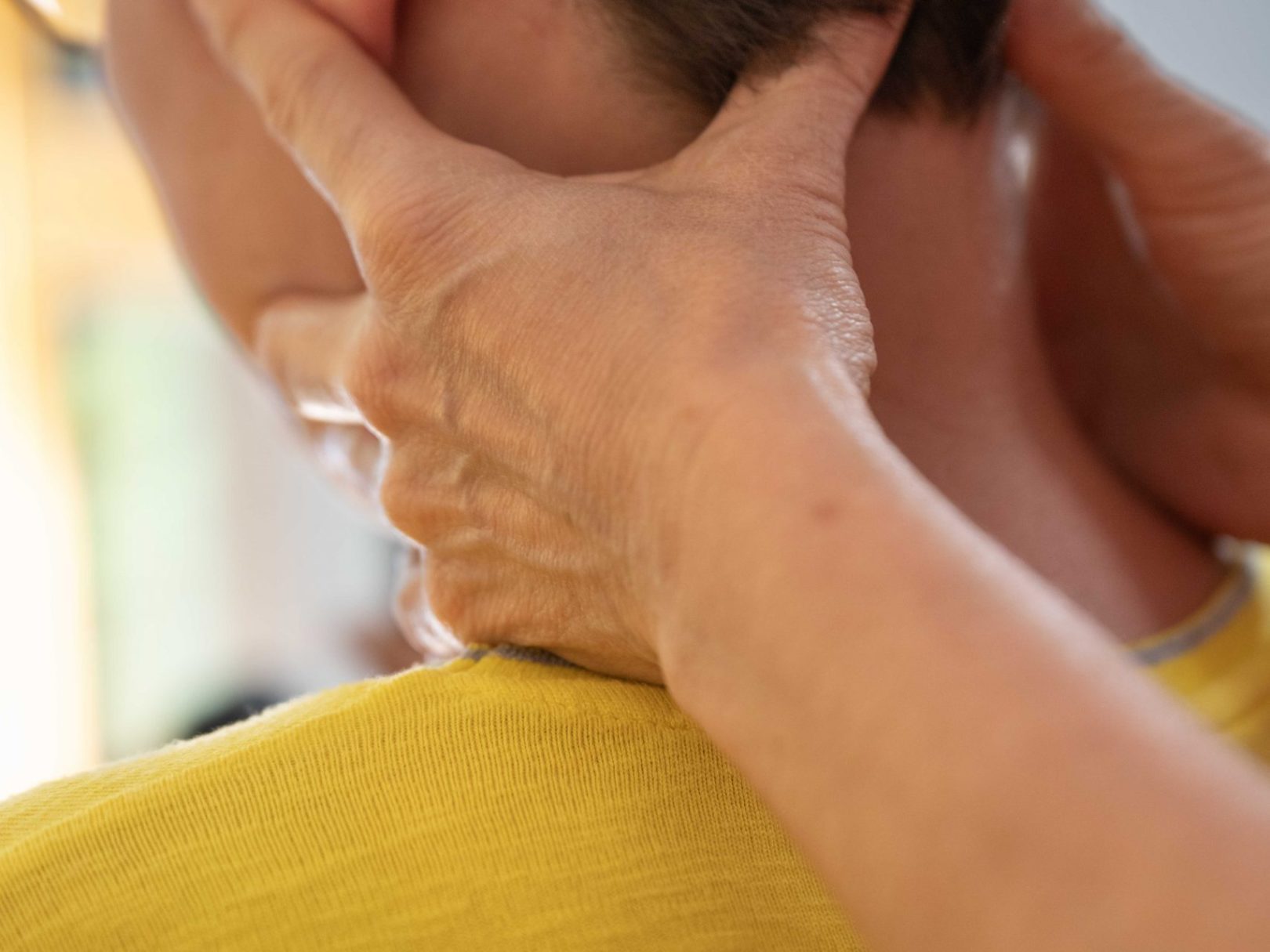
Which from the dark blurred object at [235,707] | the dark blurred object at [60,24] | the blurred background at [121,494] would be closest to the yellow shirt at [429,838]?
the dark blurred object at [60,24]

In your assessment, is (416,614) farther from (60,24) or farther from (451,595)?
(60,24)

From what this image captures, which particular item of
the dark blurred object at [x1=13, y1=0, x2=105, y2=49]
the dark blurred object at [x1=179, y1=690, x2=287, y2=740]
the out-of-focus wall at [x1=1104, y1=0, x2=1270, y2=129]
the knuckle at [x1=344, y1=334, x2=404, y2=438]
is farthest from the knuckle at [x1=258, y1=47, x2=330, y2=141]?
the dark blurred object at [x1=179, y1=690, x2=287, y2=740]

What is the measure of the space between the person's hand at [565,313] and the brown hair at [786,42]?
1 cm

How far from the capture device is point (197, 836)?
16.3 inches

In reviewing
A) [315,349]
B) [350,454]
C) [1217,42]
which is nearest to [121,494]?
[350,454]

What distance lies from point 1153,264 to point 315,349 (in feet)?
1.63

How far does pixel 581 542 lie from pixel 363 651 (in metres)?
1.23

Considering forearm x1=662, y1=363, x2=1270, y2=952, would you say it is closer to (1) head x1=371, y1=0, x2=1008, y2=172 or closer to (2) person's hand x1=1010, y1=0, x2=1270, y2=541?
(1) head x1=371, y1=0, x2=1008, y2=172

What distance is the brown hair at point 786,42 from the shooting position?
1.49 ft

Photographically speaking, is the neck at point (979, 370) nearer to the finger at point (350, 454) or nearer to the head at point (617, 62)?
the head at point (617, 62)

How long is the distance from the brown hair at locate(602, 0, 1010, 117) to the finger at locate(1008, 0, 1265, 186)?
0.04 m

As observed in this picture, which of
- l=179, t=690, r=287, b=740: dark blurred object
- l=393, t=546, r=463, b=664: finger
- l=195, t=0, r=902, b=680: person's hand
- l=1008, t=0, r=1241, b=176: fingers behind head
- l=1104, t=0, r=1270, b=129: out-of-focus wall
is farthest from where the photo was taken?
l=179, t=690, r=287, b=740: dark blurred object

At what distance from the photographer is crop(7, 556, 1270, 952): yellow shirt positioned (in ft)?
1.34

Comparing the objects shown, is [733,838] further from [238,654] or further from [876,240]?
[238,654]
